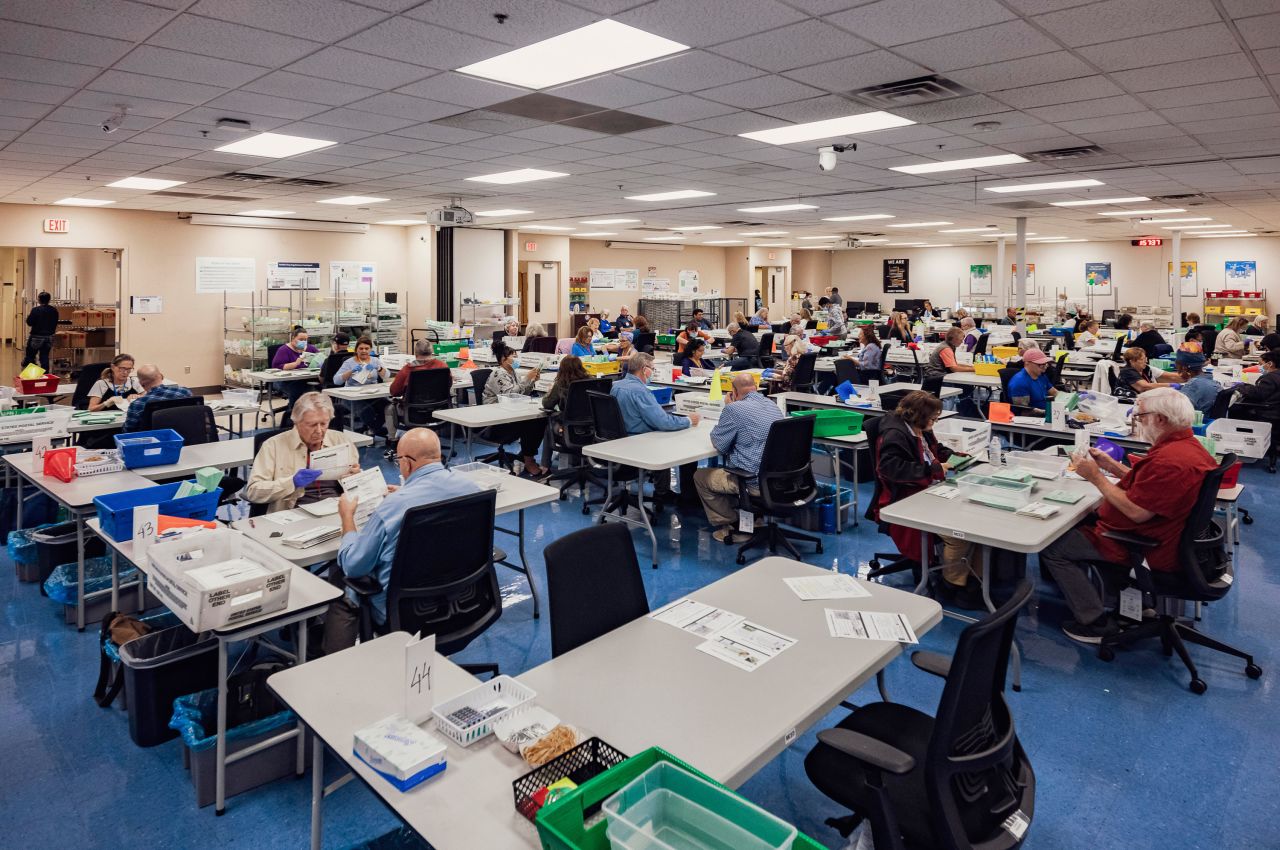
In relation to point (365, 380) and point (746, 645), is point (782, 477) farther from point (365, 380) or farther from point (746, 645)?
point (365, 380)

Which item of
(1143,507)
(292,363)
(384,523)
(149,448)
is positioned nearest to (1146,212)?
(1143,507)

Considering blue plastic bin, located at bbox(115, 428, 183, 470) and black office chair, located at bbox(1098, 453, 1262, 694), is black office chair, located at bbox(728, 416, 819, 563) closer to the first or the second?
black office chair, located at bbox(1098, 453, 1262, 694)

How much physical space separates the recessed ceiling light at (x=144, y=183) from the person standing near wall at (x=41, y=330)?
341 centimetres

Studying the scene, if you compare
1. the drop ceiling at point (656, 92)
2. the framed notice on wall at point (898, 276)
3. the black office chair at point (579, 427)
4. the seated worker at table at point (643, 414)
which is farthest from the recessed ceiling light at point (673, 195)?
the framed notice on wall at point (898, 276)

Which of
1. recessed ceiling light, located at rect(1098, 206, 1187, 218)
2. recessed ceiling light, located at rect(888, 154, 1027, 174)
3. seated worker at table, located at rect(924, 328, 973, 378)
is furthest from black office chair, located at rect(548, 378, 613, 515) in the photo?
recessed ceiling light, located at rect(1098, 206, 1187, 218)

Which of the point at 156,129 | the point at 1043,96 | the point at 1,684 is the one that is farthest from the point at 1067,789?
the point at 156,129

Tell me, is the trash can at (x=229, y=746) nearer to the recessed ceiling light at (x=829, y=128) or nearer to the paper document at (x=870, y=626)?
the paper document at (x=870, y=626)

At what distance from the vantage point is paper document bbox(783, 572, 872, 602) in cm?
270

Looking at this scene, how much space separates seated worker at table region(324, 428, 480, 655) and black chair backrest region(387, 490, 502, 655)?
0.08 meters

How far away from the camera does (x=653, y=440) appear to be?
561 cm

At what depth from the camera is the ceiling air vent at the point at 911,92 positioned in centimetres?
456

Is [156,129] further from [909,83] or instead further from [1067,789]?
[1067,789]

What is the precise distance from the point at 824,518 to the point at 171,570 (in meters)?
4.34

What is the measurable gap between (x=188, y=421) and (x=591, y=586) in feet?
13.0
